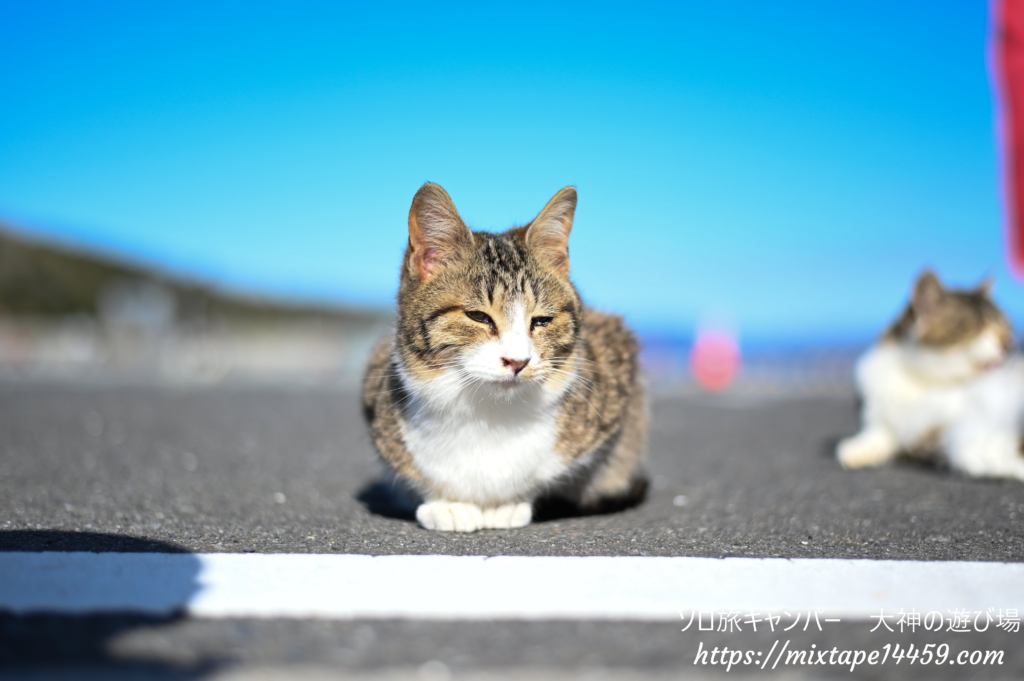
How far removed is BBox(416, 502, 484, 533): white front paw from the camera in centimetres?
290

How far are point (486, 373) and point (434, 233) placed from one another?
72 cm

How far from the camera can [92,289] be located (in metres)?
62.3

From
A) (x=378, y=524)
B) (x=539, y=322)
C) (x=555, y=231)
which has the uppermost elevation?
(x=555, y=231)

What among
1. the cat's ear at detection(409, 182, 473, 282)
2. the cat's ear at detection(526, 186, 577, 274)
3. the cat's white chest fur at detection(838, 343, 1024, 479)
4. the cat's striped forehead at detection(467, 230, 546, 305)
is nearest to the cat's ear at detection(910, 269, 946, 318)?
the cat's white chest fur at detection(838, 343, 1024, 479)

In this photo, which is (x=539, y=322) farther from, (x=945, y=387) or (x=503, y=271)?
(x=945, y=387)

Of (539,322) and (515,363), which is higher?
(539,322)

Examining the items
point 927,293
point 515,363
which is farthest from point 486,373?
point 927,293

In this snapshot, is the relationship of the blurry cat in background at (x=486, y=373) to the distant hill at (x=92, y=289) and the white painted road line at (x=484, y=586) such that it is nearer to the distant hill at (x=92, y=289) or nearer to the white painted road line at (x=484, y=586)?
the white painted road line at (x=484, y=586)

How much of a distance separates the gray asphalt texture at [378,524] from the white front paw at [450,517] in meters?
0.08

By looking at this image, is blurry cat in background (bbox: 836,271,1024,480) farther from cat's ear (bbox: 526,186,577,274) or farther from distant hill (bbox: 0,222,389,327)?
distant hill (bbox: 0,222,389,327)

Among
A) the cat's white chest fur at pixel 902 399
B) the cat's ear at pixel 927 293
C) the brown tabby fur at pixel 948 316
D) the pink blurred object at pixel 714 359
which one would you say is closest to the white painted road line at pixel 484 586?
the cat's white chest fur at pixel 902 399

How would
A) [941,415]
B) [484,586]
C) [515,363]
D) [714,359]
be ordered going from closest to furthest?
[484,586]
[515,363]
[941,415]
[714,359]

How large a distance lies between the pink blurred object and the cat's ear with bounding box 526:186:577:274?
12794 millimetres

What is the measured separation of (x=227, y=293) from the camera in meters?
80.5
